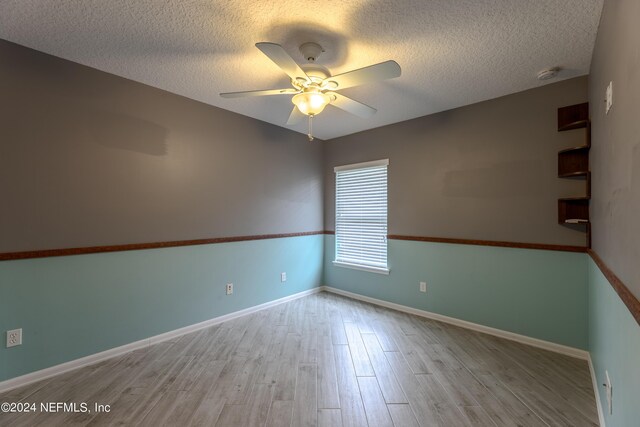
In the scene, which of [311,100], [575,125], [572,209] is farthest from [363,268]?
[575,125]

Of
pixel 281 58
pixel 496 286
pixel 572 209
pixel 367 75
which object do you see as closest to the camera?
pixel 281 58

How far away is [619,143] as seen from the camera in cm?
136

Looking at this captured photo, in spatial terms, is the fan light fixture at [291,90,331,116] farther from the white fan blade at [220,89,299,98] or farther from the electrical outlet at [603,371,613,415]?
the electrical outlet at [603,371,613,415]

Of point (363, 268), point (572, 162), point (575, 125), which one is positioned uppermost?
point (575, 125)

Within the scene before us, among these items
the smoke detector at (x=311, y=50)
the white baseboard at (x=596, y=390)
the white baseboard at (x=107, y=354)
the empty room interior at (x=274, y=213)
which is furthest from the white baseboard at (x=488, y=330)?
the smoke detector at (x=311, y=50)

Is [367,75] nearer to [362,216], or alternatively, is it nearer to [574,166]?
[574,166]

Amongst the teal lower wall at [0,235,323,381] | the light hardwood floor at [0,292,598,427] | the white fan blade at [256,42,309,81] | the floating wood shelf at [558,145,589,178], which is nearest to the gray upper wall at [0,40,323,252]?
the teal lower wall at [0,235,323,381]

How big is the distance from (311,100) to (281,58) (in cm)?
48

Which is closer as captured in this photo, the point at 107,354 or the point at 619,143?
the point at 619,143

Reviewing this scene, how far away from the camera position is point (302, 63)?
238cm

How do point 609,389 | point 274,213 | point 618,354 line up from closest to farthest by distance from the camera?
point 618,354 → point 609,389 → point 274,213

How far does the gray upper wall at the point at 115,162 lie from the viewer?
2.16 meters

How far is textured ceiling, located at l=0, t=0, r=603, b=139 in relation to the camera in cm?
177

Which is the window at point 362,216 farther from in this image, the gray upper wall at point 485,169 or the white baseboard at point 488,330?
the white baseboard at point 488,330
